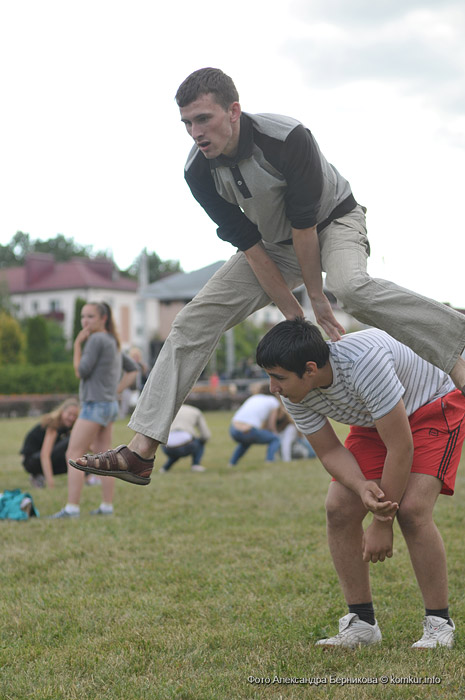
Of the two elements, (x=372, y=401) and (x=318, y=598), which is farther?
(x=318, y=598)

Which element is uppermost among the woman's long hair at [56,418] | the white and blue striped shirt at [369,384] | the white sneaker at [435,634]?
the white and blue striped shirt at [369,384]

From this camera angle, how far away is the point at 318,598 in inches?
176

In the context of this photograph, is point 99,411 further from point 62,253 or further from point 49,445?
point 62,253

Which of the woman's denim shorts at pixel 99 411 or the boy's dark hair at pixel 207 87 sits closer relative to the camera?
the boy's dark hair at pixel 207 87

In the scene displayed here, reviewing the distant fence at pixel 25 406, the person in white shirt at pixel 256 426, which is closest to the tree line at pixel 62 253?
the distant fence at pixel 25 406

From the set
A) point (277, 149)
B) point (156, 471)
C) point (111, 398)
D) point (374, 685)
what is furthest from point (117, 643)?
point (156, 471)

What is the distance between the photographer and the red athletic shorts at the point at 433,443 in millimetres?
3570

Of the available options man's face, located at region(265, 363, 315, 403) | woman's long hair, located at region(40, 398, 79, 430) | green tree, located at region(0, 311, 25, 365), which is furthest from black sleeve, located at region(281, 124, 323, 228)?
green tree, located at region(0, 311, 25, 365)

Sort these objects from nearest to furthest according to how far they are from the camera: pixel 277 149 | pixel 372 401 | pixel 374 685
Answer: pixel 374 685 → pixel 372 401 → pixel 277 149

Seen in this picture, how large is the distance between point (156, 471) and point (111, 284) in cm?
5988

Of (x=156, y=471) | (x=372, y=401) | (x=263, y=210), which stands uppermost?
(x=263, y=210)

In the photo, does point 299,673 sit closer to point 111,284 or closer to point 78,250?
point 111,284

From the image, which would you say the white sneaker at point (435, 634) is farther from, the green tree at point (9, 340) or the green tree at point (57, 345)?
the green tree at point (57, 345)

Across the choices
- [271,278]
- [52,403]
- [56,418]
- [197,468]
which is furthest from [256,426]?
[52,403]
